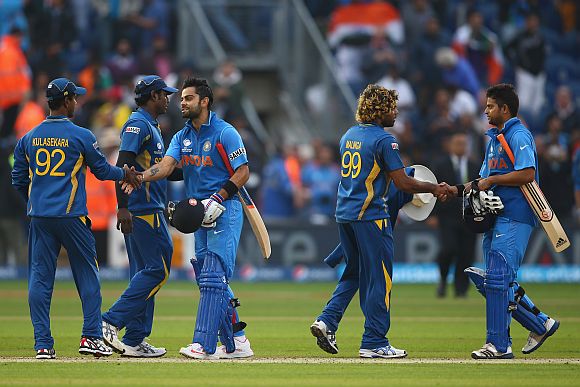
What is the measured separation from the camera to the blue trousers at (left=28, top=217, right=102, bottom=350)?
11.2 meters

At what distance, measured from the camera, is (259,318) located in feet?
53.4

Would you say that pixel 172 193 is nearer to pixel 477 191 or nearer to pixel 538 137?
pixel 538 137

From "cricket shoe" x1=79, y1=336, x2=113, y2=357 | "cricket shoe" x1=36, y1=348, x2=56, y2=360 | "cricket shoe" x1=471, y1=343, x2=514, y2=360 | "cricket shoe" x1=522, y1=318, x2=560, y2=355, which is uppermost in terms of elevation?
"cricket shoe" x1=522, y1=318, x2=560, y2=355

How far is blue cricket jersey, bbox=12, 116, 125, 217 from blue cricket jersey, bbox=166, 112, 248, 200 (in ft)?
2.07

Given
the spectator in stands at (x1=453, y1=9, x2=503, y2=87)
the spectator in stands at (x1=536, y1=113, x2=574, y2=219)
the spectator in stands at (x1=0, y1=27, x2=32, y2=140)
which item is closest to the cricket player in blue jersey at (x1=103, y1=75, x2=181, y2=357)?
the spectator in stands at (x1=536, y1=113, x2=574, y2=219)

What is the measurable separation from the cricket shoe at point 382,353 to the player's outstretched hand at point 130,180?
101 inches

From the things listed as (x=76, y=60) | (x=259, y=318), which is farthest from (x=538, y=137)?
(x=259, y=318)

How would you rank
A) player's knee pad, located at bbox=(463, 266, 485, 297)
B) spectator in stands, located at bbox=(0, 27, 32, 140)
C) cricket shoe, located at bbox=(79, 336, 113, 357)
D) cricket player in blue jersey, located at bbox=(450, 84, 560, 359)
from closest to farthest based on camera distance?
cricket shoe, located at bbox=(79, 336, 113, 357) < cricket player in blue jersey, located at bbox=(450, 84, 560, 359) < player's knee pad, located at bbox=(463, 266, 485, 297) < spectator in stands, located at bbox=(0, 27, 32, 140)

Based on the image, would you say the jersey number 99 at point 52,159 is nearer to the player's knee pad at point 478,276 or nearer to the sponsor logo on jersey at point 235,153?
the sponsor logo on jersey at point 235,153

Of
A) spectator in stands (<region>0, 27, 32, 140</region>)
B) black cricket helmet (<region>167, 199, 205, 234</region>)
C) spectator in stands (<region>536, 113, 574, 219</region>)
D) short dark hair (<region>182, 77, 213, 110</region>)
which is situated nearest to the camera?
black cricket helmet (<region>167, 199, 205, 234</region>)

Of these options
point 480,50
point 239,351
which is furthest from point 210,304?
point 480,50

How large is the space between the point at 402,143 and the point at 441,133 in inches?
31.8

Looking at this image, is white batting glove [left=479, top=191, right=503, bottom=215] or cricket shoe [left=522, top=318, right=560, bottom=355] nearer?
white batting glove [left=479, top=191, right=503, bottom=215]

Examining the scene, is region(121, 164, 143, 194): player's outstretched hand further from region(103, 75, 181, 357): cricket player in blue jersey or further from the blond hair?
the blond hair
